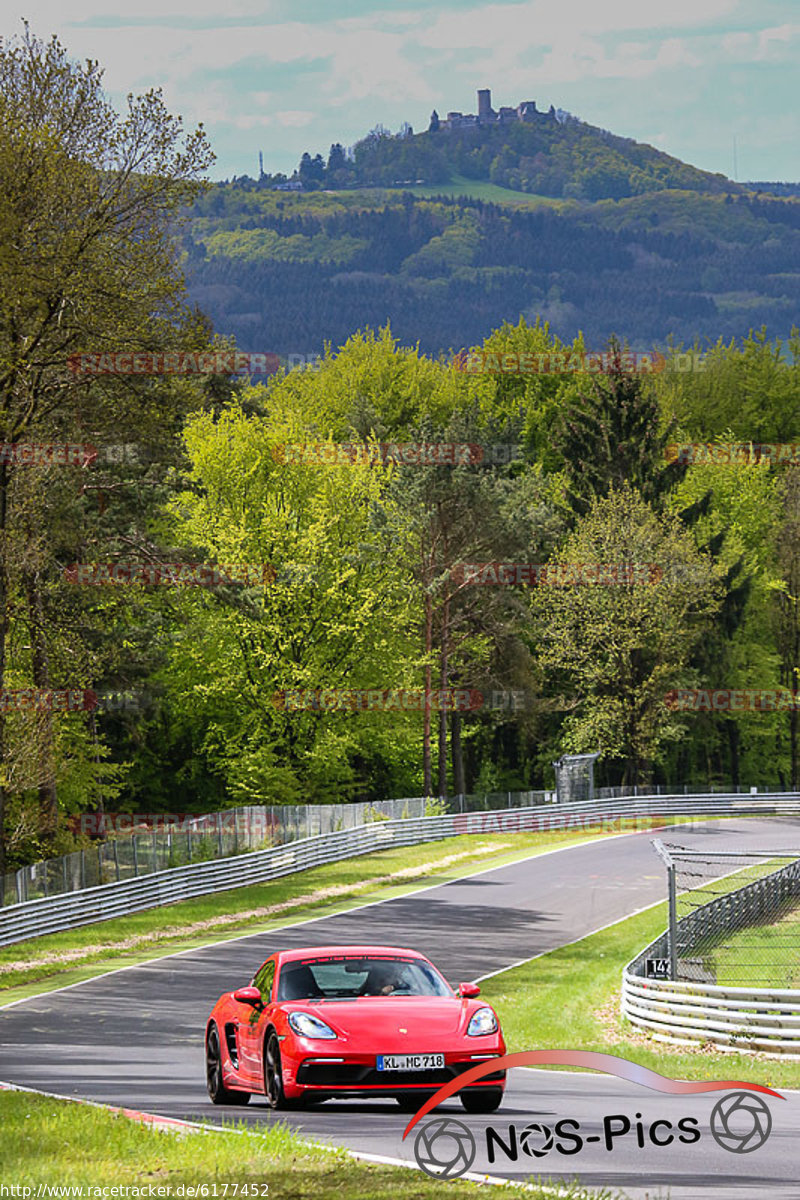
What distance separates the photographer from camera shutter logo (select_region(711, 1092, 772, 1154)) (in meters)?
10.9

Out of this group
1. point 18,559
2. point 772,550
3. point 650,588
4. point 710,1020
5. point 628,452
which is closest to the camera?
point 710,1020

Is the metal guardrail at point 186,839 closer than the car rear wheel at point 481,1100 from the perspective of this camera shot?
No

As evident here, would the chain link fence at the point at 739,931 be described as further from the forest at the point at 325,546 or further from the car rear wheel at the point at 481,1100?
the forest at the point at 325,546

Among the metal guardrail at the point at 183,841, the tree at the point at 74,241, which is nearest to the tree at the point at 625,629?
the metal guardrail at the point at 183,841

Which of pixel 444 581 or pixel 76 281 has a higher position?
pixel 76 281

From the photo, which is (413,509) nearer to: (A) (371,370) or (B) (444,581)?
(B) (444,581)

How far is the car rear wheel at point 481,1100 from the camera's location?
11.6 meters

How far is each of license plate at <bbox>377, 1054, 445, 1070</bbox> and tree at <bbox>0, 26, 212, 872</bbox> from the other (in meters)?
23.1

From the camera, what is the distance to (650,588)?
7106cm

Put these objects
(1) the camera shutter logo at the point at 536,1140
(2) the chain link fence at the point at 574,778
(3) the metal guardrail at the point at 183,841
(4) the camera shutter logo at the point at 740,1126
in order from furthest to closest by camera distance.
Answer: (2) the chain link fence at the point at 574,778 < (3) the metal guardrail at the point at 183,841 < (4) the camera shutter logo at the point at 740,1126 < (1) the camera shutter logo at the point at 536,1140

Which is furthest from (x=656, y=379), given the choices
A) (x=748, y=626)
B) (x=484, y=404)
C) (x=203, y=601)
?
(x=203, y=601)

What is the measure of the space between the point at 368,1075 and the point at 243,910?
90.6 ft

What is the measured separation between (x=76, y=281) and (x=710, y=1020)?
19663 millimetres

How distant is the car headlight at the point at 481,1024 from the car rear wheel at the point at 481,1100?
421 millimetres
